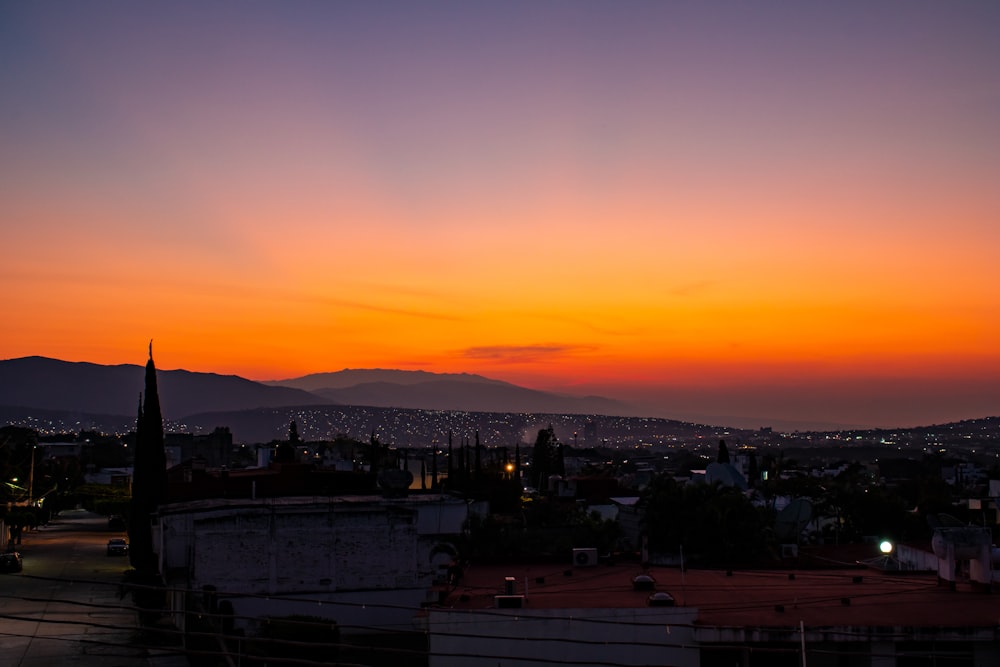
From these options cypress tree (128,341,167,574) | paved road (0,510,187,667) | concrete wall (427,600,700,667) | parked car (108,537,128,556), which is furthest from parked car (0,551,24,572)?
concrete wall (427,600,700,667)

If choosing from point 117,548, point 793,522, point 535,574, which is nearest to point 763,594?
point 535,574

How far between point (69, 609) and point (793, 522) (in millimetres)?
28458

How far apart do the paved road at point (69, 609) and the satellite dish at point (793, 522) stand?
2275 centimetres

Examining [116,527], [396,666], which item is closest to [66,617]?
[396,666]

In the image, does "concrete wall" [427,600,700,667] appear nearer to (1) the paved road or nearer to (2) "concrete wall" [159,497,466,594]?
(1) the paved road

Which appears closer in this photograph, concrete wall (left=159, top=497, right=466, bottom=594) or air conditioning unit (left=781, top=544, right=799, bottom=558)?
air conditioning unit (left=781, top=544, right=799, bottom=558)

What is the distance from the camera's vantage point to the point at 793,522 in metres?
42.5

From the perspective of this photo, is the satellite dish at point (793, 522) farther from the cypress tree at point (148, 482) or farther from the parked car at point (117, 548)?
the parked car at point (117, 548)

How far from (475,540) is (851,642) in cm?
1724

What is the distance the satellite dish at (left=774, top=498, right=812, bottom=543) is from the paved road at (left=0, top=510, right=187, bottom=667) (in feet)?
74.6

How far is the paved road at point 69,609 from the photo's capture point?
28562 millimetres

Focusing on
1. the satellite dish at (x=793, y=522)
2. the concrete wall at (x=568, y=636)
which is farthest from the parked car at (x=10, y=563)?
the satellite dish at (x=793, y=522)

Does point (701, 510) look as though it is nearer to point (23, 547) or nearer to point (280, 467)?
point (280, 467)

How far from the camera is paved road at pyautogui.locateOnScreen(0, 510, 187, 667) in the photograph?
93.7 feet
